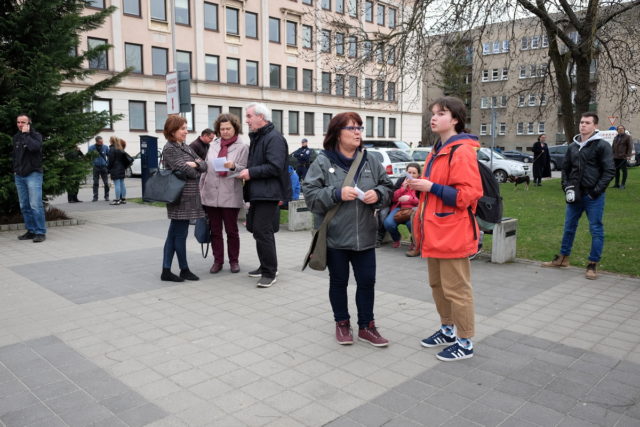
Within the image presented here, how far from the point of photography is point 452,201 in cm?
386

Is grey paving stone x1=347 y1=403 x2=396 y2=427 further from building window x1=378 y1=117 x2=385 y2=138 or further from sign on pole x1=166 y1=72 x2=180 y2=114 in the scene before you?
building window x1=378 y1=117 x2=385 y2=138

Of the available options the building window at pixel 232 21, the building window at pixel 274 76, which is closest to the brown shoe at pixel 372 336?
the building window at pixel 232 21

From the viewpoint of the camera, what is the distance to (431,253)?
4.03m

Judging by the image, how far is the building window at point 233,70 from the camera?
39.8 metres

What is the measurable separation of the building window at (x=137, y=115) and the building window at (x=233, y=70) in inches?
279

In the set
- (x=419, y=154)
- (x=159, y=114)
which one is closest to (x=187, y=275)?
(x=419, y=154)

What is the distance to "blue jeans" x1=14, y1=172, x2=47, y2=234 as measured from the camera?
29.1 feet

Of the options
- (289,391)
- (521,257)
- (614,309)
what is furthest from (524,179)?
(289,391)

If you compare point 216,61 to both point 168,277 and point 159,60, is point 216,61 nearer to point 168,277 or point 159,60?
point 159,60

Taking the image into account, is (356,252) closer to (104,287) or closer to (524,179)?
(104,287)

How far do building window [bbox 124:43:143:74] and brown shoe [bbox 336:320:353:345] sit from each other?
3325 centimetres

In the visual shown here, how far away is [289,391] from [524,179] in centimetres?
1813

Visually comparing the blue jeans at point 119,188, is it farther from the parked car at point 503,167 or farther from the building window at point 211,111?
the building window at point 211,111

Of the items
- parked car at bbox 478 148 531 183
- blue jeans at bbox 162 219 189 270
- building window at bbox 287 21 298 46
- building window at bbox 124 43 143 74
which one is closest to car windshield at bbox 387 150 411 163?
parked car at bbox 478 148 531 183
